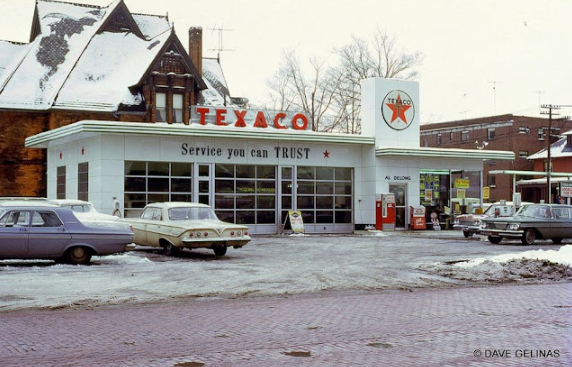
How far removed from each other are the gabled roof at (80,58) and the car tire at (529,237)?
2429 centimetres

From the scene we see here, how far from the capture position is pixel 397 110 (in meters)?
37.7

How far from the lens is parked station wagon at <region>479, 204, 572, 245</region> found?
27.3 m

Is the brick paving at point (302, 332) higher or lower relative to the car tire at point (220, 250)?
lower

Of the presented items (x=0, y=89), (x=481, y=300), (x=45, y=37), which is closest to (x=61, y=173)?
(x=0, y=89)

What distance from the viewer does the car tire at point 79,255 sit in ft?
60.4

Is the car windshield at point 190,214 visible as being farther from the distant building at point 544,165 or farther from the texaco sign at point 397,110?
the distant building at point 544,165

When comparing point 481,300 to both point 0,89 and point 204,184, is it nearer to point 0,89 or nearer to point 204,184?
point 204,184

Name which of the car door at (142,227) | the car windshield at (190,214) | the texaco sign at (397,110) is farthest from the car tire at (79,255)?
the texaco sign at (397,110)

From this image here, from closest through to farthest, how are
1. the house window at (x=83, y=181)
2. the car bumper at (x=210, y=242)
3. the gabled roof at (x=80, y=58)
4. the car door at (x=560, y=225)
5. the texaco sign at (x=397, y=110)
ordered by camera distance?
the car bumper at (x=210, y=242) → the car door at (x=560, y=225) → the house window at (x=83, y=181) → the texaco sign at (x=397, y=110) → the gabled roof at (x=80, y=58)

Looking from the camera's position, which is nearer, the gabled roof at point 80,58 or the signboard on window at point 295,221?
the signboard on window at point 295,221

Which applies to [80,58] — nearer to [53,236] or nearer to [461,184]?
[461,184]

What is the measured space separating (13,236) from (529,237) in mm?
18168

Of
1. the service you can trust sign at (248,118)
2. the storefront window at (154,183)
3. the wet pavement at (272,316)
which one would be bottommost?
the wet pavement at (272,316)

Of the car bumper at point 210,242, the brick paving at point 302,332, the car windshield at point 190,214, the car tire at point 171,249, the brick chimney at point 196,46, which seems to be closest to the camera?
the brick paving at point 302,332
